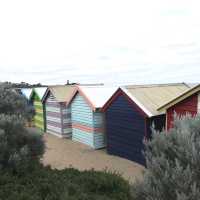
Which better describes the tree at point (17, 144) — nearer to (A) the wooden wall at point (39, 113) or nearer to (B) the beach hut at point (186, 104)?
(B) the beach hut at point (186, 104)

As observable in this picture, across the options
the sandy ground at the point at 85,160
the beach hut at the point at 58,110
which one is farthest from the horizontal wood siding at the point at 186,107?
the beach hut at the point at 58,110

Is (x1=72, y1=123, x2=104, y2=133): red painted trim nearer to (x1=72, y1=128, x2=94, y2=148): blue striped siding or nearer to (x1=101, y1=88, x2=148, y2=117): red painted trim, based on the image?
(x1=72, y1=128, x2=94, y2=148): blue striped siding

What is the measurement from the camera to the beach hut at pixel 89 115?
49.1 ft

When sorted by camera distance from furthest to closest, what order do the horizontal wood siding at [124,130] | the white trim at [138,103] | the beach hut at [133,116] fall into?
the horizontal wood siding at [124,130]
the beach hut at [133,116]
the white trim at [138,103]

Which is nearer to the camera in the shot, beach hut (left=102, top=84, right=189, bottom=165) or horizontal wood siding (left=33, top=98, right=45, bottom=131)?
beach hut (left=102, top=84, right=189, bottom=165)

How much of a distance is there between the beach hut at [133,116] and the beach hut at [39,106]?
356 inches

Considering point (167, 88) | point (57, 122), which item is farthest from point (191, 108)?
point (57, 122)

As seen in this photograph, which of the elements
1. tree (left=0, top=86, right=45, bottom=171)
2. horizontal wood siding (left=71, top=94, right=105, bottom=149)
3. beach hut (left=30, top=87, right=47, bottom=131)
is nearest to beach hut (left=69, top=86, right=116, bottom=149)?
horizontal wood siding (left=71, top=94, right=105, bottom=149)

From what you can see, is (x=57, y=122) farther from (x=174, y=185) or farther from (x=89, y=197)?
(x=174, y=185)

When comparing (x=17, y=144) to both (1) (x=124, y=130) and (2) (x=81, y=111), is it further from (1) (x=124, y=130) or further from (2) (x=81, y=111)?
(2) (x=81, y=111)

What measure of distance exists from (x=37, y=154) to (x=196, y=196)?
629 cm

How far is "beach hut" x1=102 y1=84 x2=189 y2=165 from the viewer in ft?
37.4

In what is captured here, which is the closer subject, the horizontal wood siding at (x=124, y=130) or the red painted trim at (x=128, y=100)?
the red painted trim at (x=128, y=100)

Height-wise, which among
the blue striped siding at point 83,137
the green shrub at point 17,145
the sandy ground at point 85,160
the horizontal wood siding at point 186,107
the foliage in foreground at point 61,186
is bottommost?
the sandy ground at point 85,160
